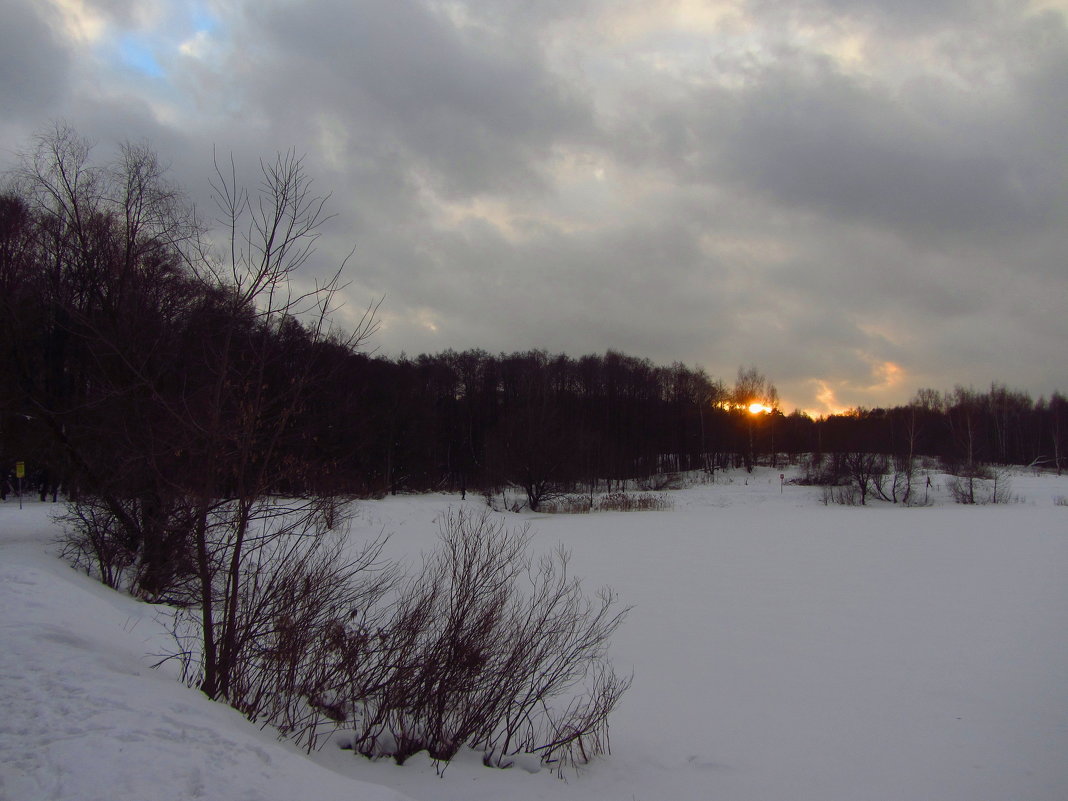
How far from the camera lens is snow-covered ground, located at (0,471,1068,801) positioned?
3.37 m

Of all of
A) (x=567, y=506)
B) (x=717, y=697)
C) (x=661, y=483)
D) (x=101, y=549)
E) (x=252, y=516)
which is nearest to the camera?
(x=252, y=516)

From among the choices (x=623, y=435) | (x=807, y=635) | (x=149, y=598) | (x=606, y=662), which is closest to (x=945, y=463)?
(x=623, y=435)

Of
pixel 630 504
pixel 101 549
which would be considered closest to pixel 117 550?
pixel 101 549

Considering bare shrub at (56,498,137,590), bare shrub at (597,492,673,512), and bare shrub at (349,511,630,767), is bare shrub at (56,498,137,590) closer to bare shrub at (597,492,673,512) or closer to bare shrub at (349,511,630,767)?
bare shrub at (349,511,630,767)

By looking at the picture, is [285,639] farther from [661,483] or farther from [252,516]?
[661,483]

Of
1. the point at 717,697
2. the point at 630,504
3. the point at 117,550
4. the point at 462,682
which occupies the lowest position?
the point at 630,504

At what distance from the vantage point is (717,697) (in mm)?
8266

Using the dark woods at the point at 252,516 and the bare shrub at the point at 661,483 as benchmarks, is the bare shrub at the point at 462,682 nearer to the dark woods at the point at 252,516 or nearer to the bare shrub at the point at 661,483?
the dark woods at the point at 252,516

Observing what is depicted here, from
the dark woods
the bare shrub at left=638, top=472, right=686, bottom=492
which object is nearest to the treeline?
the dark woods

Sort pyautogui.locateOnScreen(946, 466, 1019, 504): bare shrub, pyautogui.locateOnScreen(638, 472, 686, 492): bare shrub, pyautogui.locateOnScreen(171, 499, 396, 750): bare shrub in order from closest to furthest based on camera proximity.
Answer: pyautogui.locateOnScreen(171, 499, 396, 750): bare shrub, pyautogui.locateOnScreen(946, 466, 1019, 504): bare shrub, pyautogui.locateOnScreen(638, 472, 686, 492): bare shrub

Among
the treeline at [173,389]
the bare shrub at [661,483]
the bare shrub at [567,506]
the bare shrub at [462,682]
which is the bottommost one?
the bare shrub at [567,506]

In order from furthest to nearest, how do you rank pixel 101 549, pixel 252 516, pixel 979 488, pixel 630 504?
pixel 979 488
pixel 630 504
pixel 101 549
pixel 252 516

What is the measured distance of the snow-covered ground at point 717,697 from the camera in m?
3.37

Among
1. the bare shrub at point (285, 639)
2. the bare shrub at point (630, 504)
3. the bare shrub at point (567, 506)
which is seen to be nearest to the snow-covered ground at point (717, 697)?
the bare shrub at point (285, 639)
